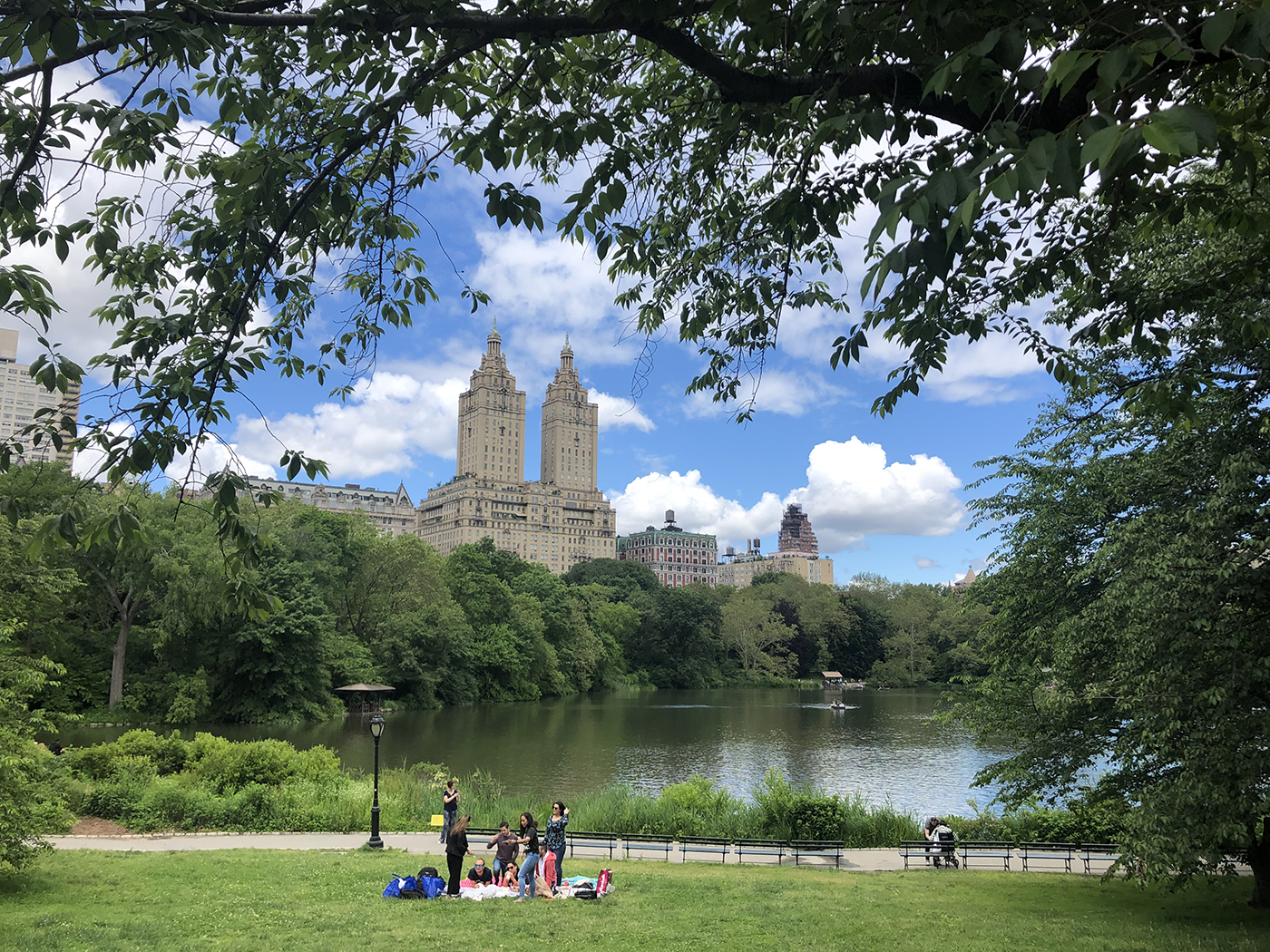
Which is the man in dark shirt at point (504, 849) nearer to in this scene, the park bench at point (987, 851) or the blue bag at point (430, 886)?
the blue bag at point (430, 886)

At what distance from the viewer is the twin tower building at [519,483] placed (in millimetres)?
143500

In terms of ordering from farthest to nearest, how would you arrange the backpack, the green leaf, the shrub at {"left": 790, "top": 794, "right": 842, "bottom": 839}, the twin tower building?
the twin tower building → the shrub at {"left": 790, "top": 794, "right": 842, "bottom": 839} → the backpack → the green leaf

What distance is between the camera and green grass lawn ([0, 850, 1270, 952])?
8.60m

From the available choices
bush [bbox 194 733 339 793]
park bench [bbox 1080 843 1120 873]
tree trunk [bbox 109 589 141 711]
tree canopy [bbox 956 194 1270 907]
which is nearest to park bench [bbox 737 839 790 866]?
tree canopy [bbox 956 194 1270 907]

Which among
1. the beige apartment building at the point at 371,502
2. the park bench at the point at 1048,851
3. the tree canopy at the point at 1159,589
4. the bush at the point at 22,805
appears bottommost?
the park bench at the point at 1048,851

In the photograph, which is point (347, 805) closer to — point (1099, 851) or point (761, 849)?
point (761, 849)

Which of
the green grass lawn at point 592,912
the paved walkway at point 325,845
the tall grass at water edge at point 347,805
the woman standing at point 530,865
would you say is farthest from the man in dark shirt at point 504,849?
the tall grass at water edge at point 347,805

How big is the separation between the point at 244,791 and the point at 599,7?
18.7 metres

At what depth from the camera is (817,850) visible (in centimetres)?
1623

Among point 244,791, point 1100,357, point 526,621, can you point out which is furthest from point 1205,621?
point 526,621

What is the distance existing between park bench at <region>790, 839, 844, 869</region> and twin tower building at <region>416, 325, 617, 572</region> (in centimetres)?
12419

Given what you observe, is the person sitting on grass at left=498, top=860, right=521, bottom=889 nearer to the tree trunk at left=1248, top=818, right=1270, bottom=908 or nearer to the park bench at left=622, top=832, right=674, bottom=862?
the park bench at left=622, top=832, right=674, bottom=862

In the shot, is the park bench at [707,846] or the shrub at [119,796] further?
the shrub at [119,796]

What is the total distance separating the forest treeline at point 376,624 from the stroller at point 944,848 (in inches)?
140
